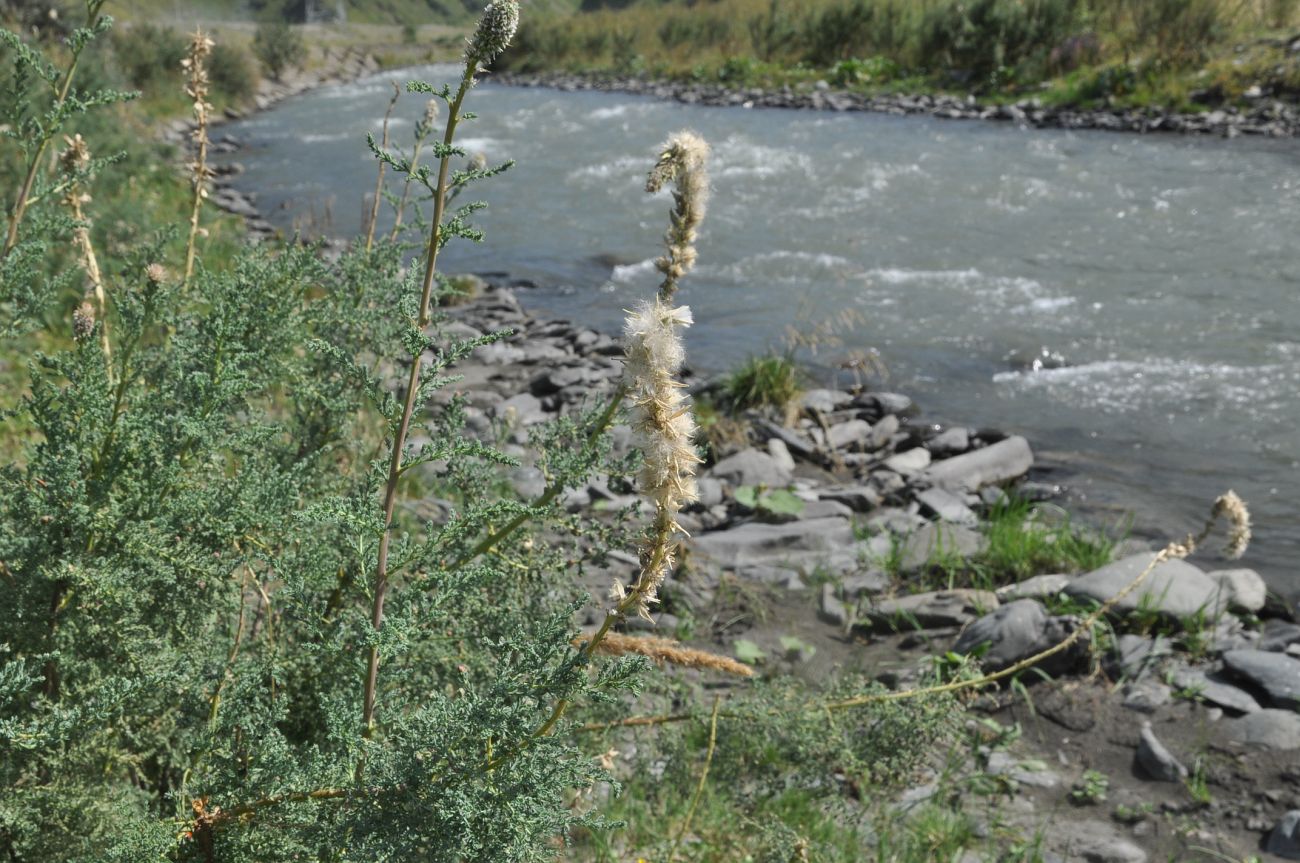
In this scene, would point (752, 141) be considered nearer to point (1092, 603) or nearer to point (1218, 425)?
point (1218, 425)

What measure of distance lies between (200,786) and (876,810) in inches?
87.4

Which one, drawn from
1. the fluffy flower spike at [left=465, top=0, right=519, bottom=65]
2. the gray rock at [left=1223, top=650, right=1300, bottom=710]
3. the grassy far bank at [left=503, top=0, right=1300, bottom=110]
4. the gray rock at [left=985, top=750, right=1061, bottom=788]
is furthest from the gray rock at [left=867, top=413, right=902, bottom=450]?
the grassy far bank at [left=503, top=0, right=1300, bottom=110]

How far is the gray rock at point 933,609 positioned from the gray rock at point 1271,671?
3.31 feet

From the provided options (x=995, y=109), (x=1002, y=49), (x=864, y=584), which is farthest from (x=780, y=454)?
(x=1002, y=49)

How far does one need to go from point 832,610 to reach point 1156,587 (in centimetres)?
142

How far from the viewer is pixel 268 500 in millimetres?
1928

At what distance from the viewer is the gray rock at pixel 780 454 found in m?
7.00

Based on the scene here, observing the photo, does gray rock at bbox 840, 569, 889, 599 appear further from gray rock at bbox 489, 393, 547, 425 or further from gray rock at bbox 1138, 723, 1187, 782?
gray rock at bbox 489, 393, 547, 425

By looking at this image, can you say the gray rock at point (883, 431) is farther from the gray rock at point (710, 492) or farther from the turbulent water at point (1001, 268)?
the gray rock at point (710, 492)

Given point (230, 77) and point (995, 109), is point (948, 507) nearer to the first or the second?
point (995, 109)

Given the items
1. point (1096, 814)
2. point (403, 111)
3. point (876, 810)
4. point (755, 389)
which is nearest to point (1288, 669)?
point (1096, 814)

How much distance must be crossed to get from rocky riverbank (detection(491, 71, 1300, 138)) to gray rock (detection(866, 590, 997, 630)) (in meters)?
15.1

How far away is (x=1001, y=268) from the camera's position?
440 inches

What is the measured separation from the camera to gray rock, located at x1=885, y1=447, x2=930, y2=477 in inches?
275
